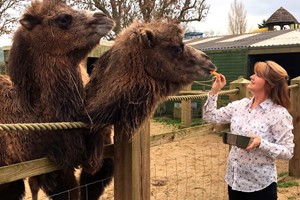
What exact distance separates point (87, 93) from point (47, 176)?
2.18 feet

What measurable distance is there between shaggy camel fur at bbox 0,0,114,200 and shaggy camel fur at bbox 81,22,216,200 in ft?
0.39

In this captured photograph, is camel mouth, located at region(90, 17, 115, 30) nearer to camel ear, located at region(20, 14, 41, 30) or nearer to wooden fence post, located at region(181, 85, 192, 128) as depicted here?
camel ear, located at region(20, 14, 41, 30)

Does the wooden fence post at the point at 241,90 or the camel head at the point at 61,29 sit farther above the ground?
the camel head at the point at 61,29

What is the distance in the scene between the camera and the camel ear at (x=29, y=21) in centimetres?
261

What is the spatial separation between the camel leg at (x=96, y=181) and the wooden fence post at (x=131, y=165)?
0.53 m

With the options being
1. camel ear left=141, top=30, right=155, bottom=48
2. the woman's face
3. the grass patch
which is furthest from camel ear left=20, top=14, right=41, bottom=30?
the grass patch

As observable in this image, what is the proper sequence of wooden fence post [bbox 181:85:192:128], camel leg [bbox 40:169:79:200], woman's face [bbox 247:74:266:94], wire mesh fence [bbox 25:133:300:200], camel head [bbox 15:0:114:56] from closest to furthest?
camel head [bbox 15:0:114:56]
camel leg [bbox 40:169:79:200]
woman's face [bbox 247:74:266:94]
wire mesh fence [bbox 25:133:300:200]
wooden fence post [bbox 181:85:192:128]

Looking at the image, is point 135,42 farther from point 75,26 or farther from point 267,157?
point 267,157

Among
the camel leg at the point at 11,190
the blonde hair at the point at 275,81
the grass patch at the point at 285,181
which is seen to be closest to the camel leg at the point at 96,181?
the camel leg at the point at 11,190

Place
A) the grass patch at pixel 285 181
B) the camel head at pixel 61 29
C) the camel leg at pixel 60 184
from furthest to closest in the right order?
the grass patch at pixel 285 181 → the camel leg at pixel 60 184 → the camel head at pixel 61 29

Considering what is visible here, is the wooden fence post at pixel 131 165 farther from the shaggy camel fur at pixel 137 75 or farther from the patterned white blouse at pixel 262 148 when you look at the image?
the patterned white blouse at pixel 262 148

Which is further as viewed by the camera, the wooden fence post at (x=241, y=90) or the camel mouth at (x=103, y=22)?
the wooden fence post at (x=241, y=90)

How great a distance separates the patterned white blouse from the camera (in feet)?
9.09

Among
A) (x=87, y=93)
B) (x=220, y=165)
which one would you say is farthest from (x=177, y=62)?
(x=220, y=165)
